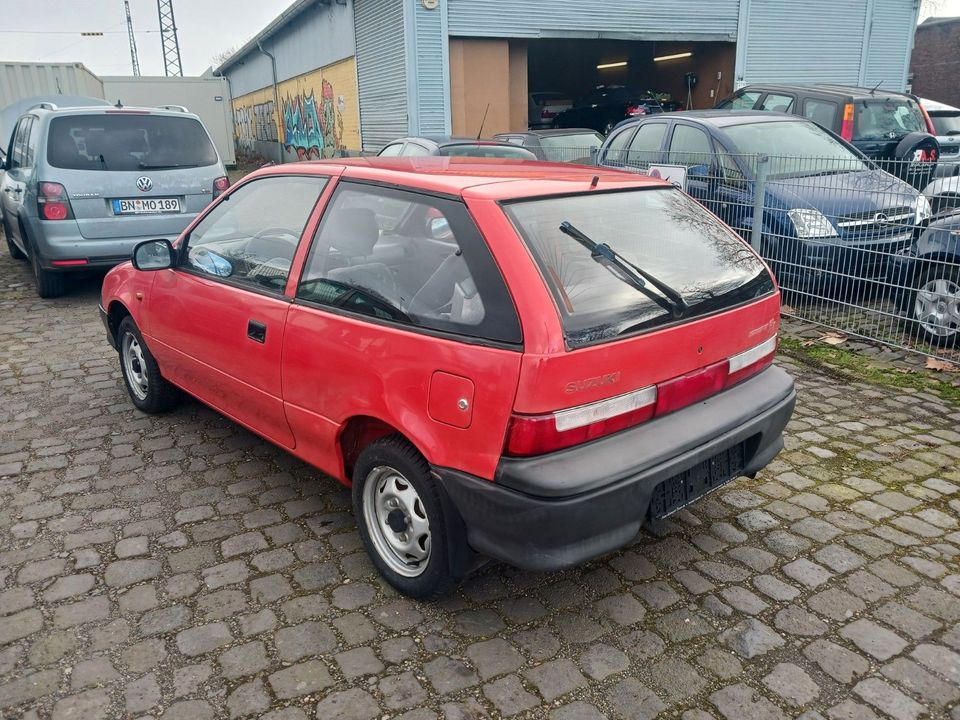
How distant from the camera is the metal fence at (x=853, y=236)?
5672 millimetres

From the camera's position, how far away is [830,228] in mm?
6316

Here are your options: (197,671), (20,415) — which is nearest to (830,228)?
(197,671)

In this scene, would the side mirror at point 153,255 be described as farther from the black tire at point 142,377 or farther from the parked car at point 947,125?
the parked car at point 947,125

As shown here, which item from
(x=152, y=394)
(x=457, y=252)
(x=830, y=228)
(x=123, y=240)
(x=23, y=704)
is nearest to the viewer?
(x=23, y=704)

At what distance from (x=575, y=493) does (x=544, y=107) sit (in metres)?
21.0

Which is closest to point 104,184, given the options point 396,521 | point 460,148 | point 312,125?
point 460,148

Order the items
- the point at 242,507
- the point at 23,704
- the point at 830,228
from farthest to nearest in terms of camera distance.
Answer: the point at 830,228 → the point at 242,507 → the point at 23,704

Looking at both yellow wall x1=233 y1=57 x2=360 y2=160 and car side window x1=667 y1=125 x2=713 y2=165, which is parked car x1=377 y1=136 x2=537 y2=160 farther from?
yellow wall x1=233 y1=57 x2=360 y2=160

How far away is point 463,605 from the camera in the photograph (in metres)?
3.05

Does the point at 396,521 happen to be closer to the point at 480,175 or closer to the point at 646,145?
the point at 480,175

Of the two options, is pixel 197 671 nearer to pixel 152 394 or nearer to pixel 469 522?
pixel 469 522

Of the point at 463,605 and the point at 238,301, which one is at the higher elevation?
the point at 238,301

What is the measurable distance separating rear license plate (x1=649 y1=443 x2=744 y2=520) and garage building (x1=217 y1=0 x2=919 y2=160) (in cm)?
1456

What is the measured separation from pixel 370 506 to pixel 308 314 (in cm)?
84
